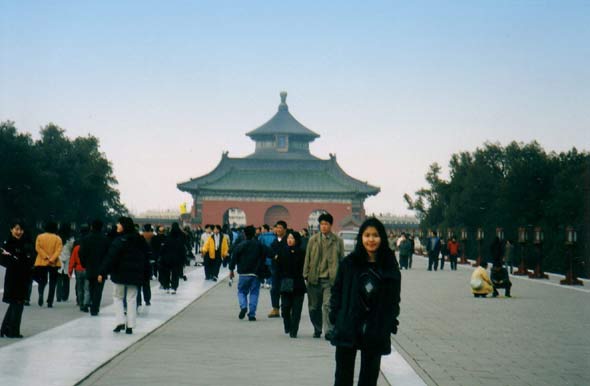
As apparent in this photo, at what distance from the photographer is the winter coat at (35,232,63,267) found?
17.8 meters

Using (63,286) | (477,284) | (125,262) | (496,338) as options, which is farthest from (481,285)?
(125,262)

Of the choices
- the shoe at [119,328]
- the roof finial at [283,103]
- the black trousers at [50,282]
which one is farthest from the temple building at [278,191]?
the shoe at [119,328]

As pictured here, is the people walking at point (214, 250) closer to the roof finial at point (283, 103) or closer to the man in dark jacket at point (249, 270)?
the man in dark jacket at point (249, 270)

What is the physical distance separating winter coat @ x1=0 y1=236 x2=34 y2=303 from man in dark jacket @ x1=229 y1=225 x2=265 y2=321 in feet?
13.3

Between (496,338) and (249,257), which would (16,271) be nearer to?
(249,257)

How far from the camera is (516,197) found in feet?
200

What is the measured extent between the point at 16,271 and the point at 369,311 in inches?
292

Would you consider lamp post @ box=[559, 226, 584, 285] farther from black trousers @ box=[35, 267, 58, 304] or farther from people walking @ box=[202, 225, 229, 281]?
black trousers @ box=[35, 267, 58, 304]

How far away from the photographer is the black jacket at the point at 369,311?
6754 mm

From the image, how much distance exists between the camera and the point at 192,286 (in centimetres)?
2588

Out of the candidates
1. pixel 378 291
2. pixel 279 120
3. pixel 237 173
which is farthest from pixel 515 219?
pixel 378 291

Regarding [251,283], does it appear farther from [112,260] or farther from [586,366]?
[586,366]

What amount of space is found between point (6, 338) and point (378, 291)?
24.5ft

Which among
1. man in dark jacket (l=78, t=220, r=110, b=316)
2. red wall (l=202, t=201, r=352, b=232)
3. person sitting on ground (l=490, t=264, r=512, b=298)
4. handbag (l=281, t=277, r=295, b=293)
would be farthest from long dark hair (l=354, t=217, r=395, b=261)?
red wall (l=202, t=201, r=352, b=232)
